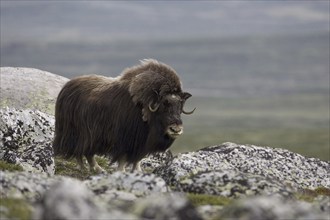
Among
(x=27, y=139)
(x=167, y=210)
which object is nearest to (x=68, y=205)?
(x=167, y=210)

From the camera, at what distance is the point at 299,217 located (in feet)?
22.8

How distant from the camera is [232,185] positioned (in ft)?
31.8

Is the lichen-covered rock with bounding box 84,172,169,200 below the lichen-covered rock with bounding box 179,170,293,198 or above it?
above

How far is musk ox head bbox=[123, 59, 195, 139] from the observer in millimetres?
14008

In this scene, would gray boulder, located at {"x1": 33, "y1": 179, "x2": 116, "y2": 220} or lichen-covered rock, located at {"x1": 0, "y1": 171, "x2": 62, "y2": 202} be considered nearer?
gray boulder, located at {"x1": 33, "y1": 179, "x2": 116, "y2": 220}

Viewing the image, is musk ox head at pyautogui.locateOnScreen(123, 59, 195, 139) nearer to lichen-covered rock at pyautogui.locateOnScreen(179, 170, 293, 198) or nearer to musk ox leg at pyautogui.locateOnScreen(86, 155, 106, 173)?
musk ox leg at pyautogui.locateOnScreen(86, 155, 106, 173)

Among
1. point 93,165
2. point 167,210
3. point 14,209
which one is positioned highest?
point 167,210

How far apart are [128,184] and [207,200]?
2.71ft

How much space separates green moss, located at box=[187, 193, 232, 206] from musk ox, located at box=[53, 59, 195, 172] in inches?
188

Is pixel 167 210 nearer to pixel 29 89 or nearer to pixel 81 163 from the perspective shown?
pixel 81 163

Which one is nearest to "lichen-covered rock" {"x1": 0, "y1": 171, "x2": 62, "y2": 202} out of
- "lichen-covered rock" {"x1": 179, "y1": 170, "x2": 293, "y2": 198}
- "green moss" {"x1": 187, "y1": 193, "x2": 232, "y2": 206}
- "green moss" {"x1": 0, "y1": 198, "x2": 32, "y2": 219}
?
"green moss" {"x1": 0, "y1": 198, "x2": 32, "y2": 219}

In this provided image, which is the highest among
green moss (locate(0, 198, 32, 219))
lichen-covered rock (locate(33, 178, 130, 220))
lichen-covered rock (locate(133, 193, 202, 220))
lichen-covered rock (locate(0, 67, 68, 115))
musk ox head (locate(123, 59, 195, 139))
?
lichen-covered rock (locate(33, 178, 130, 220))

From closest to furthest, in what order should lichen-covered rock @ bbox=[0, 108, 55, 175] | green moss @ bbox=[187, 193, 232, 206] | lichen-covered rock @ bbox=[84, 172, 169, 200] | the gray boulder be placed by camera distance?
the gray boulder, lichen-covered rock @ bbox=[84, 172, 169, 200], green moss @ bbox=[187, 193, 232, 206], lichen-covered rock @ bbox=[0, 108, 55, 175]

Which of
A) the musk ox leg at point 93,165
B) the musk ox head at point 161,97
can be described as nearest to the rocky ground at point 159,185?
the musk ox leg at point 93,165
